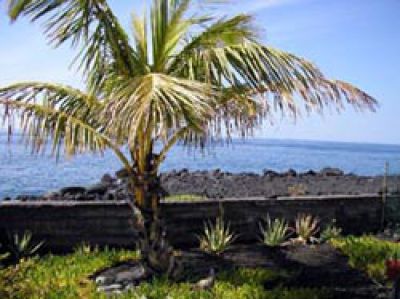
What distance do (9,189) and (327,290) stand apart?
11.5 m

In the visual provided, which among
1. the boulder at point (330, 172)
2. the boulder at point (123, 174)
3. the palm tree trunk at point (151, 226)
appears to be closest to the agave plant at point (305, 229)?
the palm tree trunk at point (151, 226)

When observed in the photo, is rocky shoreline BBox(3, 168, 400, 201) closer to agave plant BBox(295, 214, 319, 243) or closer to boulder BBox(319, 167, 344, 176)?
boulder BBox(319, 167, 344, 176)

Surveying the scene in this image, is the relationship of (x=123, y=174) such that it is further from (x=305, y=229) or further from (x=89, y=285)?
(x=305, y=229)

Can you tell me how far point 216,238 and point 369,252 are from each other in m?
2.11

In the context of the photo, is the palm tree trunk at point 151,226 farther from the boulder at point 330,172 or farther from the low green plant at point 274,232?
the boulder at point 330,172

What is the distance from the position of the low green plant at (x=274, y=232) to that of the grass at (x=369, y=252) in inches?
30.0

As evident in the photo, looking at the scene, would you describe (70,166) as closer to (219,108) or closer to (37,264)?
(37,264)

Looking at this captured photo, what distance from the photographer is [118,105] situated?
506 centimetres

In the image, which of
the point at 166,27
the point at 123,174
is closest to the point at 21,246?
the point at 123,174

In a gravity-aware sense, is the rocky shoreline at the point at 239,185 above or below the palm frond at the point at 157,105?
below

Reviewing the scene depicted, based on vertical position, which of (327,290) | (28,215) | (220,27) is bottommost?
(327,290)

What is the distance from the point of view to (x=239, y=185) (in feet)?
54.1

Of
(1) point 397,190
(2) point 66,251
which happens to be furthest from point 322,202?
(2) point 66,251

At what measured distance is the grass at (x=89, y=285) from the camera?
17.5ft
